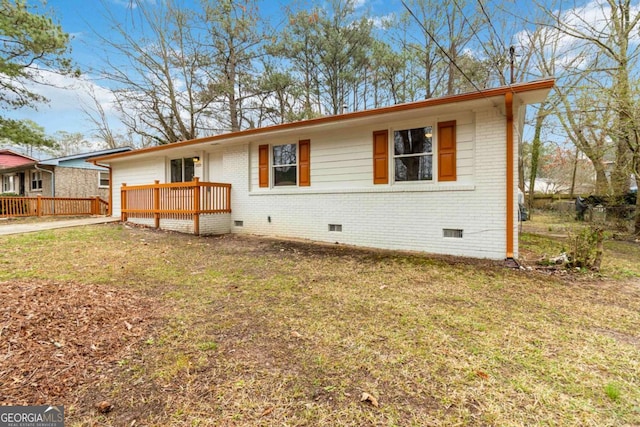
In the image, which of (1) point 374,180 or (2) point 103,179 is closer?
(1) point 374,180

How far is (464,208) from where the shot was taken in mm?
6137

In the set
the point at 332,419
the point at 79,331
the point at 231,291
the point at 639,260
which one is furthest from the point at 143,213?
the point at 639,260

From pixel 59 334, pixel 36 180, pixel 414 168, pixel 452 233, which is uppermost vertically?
pixel 36 180

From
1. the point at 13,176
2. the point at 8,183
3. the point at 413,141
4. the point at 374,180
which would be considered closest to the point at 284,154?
the point at 374,180

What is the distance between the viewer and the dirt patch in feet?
6.64

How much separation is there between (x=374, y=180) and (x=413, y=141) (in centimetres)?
122

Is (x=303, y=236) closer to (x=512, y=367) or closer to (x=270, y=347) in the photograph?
(x=270, y=347)

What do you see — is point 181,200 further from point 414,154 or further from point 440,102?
point 440,102

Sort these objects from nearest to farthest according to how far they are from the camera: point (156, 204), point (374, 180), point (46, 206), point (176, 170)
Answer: point (374, 180)
point (156, 204)
point (176, 170)
point (46, 206)

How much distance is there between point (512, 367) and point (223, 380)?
2.14 metres

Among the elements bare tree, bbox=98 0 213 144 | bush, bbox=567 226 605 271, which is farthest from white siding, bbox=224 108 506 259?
bare tree, bbox=98 0 213 144

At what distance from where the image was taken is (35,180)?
18953 millimetres

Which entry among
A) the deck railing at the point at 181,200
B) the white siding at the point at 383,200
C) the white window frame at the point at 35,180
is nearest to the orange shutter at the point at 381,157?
the white siding at the point at 383,200

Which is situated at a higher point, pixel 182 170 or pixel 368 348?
pixel 182 170
